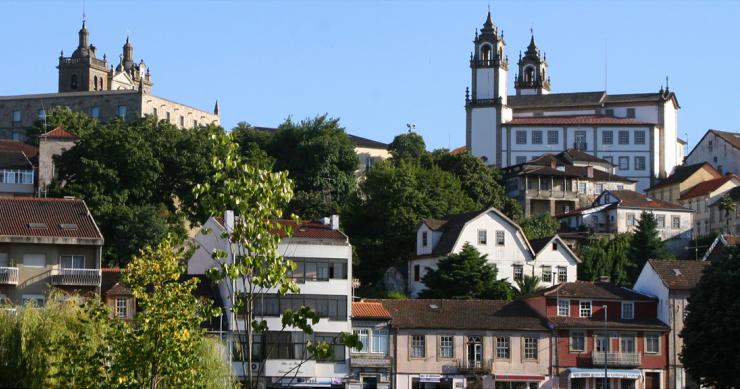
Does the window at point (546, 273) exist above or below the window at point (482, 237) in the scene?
below

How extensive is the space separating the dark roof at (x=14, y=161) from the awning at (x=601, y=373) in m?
46.8

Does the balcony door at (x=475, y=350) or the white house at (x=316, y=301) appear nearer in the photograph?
the white house at (x=316, y=301)

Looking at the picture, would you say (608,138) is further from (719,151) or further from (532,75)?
(532,75)

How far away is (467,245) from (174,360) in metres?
54.5

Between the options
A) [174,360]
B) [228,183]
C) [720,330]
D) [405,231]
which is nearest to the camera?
[228,183]

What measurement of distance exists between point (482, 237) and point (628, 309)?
16866mm

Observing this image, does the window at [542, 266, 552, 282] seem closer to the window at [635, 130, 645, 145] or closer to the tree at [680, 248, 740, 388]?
the tree at [680, 248, 740, 388]

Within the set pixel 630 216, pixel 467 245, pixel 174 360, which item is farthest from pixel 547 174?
pixel 174 360

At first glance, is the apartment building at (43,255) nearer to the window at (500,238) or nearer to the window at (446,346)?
the window at (446,346)

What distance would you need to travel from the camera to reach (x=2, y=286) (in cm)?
6856

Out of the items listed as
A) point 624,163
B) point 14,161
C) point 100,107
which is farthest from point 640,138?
point 14,161

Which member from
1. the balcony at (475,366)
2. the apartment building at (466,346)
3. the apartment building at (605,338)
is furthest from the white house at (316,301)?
the apartment building at (605,338)

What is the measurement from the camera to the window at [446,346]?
7544 centimetres

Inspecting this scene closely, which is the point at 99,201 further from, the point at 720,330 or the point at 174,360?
the point at 174,360
